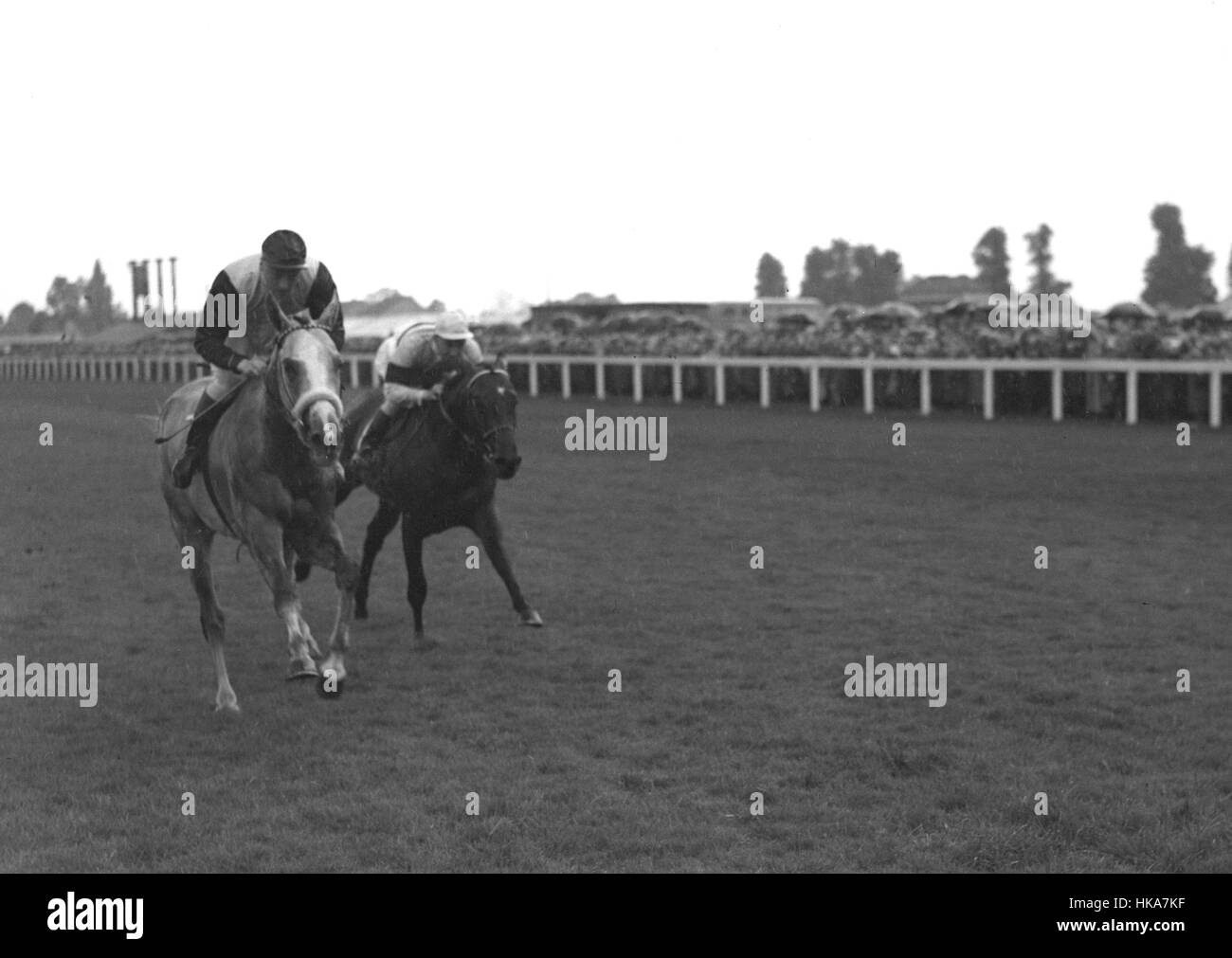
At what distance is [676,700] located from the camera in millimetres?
7180

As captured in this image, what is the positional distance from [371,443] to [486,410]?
876mm

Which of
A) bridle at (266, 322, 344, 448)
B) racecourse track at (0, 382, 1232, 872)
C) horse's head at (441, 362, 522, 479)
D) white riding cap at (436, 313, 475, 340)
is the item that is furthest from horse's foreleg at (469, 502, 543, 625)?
bridle at (266, 322, 344, 448)

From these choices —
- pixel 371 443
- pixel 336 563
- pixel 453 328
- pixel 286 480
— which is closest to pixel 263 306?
pixel 286 480

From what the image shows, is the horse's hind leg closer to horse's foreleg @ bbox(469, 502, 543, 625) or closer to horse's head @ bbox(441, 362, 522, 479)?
horse's head @ bbox(441, 362, 522, 479)

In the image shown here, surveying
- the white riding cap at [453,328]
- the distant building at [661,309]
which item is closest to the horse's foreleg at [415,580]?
the white riding cap at [453,328]

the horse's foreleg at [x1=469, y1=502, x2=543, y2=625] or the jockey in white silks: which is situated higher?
the jockey in white silks

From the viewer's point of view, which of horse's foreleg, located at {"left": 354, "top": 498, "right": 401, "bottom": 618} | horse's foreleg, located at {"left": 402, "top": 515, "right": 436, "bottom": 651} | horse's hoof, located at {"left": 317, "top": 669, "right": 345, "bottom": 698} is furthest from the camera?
horse's foreleg, located at {"left": 354, "top": 498, "right": 401, "bottom": 618}

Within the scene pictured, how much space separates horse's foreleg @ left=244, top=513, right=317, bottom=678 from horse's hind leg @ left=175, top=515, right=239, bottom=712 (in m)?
0.44

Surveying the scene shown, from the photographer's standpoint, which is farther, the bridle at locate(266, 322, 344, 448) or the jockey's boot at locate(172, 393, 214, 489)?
the jockey's boot at locate(172, 393, 214, 489)

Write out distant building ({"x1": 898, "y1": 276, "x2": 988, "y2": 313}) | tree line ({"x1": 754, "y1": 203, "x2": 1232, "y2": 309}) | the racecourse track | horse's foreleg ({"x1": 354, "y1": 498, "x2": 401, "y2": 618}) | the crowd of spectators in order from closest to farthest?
1. the racecourse track
2. horse's foreleg ({"x1": 354, "y1": 498, "x2": 401, "y2": 618})
3. the crowd of spectators
4. tree line ({"x1": 754, "y1": 203, "x2": 1232, "y2": 309})
5. distant building ({"x1": 898, "y1": 276, "x2": 988, "y2": 313})

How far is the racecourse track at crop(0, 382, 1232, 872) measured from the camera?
5.26m

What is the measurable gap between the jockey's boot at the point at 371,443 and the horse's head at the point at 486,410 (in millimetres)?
458
